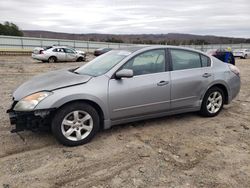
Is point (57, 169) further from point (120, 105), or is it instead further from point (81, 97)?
point (120, 105)

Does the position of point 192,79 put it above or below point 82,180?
above

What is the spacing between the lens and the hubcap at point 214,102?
5.40 m

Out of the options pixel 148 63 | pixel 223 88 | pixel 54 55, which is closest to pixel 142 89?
pixel 148 63

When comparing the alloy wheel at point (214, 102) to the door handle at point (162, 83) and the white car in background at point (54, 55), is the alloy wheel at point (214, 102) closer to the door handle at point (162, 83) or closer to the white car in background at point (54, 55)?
the door handle at point (162, 83)

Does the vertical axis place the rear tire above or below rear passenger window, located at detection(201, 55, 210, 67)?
above

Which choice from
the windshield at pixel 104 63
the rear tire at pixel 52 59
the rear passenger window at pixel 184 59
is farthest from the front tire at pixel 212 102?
the rear tire at pixel 52 59

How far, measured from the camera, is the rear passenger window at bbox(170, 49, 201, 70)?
4.94 meters

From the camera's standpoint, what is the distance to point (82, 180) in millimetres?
3102

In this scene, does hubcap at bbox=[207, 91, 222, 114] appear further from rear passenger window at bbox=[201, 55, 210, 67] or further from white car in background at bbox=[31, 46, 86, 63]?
white car in background at bbox=[31, 46, 86, 63]

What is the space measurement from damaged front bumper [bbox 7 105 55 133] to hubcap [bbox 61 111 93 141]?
0.26 meters

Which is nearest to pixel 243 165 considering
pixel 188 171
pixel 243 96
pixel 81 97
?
pixel 188 171

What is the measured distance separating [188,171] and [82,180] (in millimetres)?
1339

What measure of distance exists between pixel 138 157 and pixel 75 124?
1085mm

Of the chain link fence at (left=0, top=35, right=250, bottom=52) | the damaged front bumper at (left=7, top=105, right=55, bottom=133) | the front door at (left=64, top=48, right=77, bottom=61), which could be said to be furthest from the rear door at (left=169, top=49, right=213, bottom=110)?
the chain link fence at (left=0, top=35, right=250, bottom=52)
